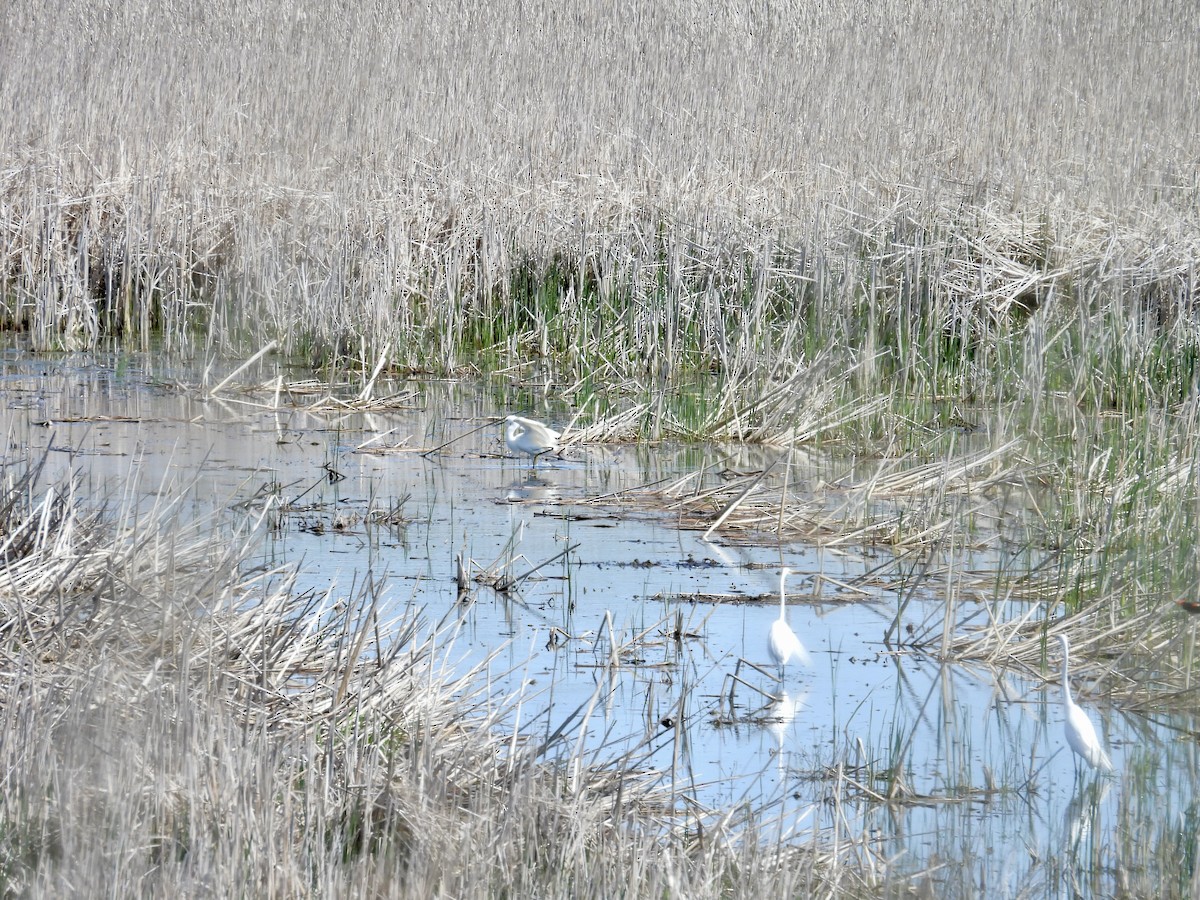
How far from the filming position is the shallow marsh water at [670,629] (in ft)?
11.1

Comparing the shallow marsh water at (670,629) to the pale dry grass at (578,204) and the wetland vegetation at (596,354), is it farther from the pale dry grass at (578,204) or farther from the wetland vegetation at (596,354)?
the pale dry grass at (578,204)

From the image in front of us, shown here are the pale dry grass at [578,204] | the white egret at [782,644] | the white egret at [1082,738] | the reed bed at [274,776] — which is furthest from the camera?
the pale dry grass at [578,204]

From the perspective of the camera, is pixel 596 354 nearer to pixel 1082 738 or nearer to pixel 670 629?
pixel 670 629

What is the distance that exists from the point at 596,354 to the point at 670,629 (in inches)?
165

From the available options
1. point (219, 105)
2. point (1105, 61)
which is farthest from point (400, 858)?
point (1105, 61)

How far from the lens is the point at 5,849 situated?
99.9 inches

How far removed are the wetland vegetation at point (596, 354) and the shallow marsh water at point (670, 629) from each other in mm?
57

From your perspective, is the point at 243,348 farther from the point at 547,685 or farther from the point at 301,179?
the point at 547,685

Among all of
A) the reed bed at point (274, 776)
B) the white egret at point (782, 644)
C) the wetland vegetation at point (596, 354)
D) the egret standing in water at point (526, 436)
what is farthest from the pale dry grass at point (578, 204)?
the reed bed at point (274, 776)

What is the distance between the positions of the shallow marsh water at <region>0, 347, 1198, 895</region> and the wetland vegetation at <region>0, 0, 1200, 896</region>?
0.06 m

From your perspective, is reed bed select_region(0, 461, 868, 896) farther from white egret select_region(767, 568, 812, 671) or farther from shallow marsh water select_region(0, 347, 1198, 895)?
white egret select_region(767, 568, 812, 671)

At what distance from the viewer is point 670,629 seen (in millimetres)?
4672

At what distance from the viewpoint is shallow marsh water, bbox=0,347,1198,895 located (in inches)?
133

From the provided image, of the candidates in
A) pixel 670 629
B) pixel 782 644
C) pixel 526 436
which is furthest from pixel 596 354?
pixel 782 644
